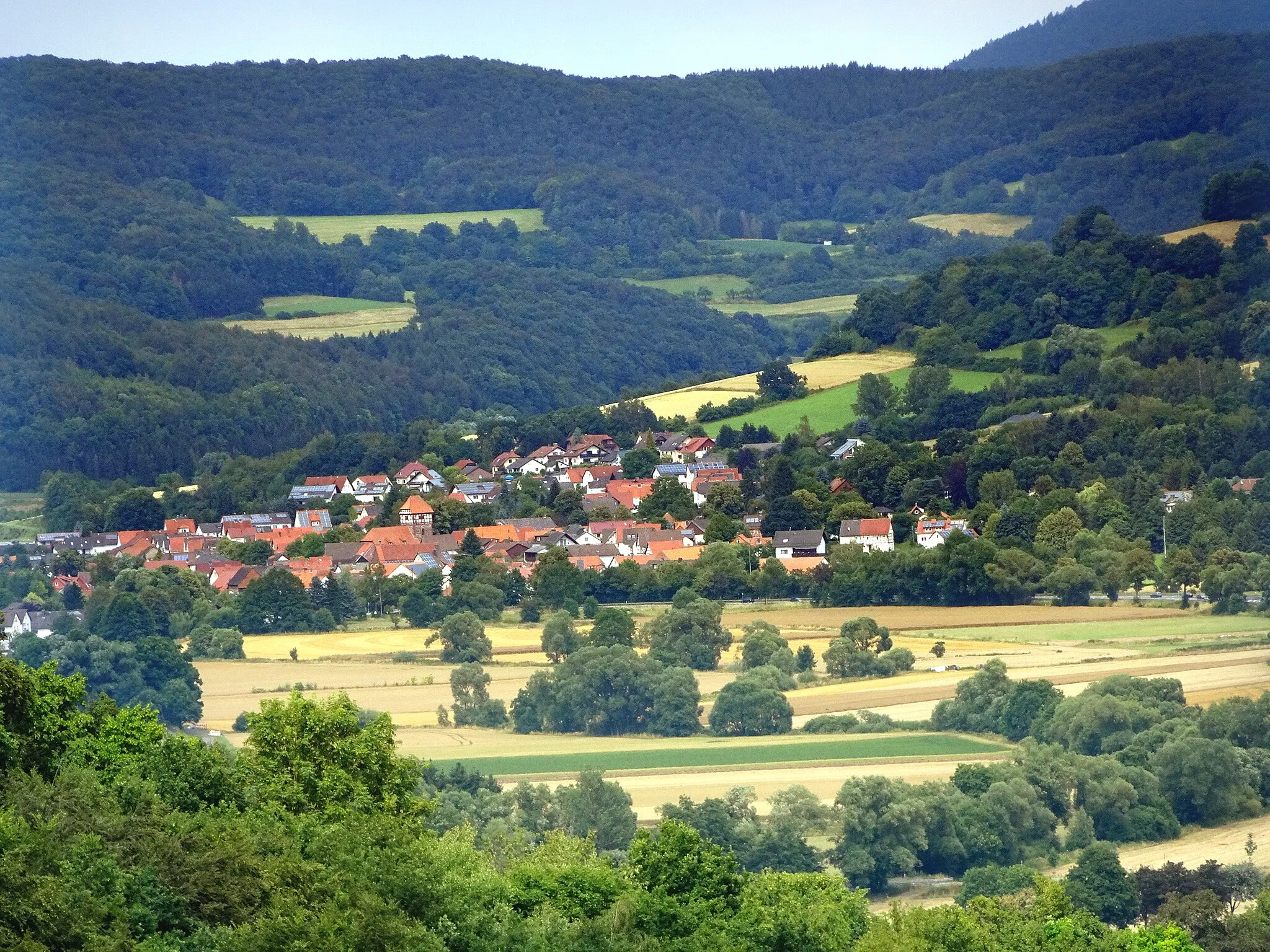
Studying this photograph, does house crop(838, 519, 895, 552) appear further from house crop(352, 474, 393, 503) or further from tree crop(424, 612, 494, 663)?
house crop(352, 474, 393, 503)

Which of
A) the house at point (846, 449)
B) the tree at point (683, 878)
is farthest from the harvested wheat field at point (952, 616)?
the tree at point (683, 878)

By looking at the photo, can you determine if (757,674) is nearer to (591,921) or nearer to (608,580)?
(608,580)

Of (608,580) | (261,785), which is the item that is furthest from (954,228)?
(261,785)

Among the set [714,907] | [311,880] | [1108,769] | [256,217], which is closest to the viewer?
[311,880]

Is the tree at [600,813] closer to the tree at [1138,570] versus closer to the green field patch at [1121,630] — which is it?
the green field patch at [1121,630]

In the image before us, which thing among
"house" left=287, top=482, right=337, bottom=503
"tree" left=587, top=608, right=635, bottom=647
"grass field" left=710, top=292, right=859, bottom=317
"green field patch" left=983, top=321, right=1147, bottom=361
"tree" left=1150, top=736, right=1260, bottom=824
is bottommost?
"tree" left=1150, top=736, right=1260, bottom=824

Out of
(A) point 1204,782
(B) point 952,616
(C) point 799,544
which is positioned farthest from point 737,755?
(C) point 799,544

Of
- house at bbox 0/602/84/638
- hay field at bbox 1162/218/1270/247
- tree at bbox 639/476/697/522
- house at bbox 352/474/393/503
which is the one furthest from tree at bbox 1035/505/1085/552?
house at bbox 352/474/393/503

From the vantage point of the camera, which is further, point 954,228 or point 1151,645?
point 954,228
